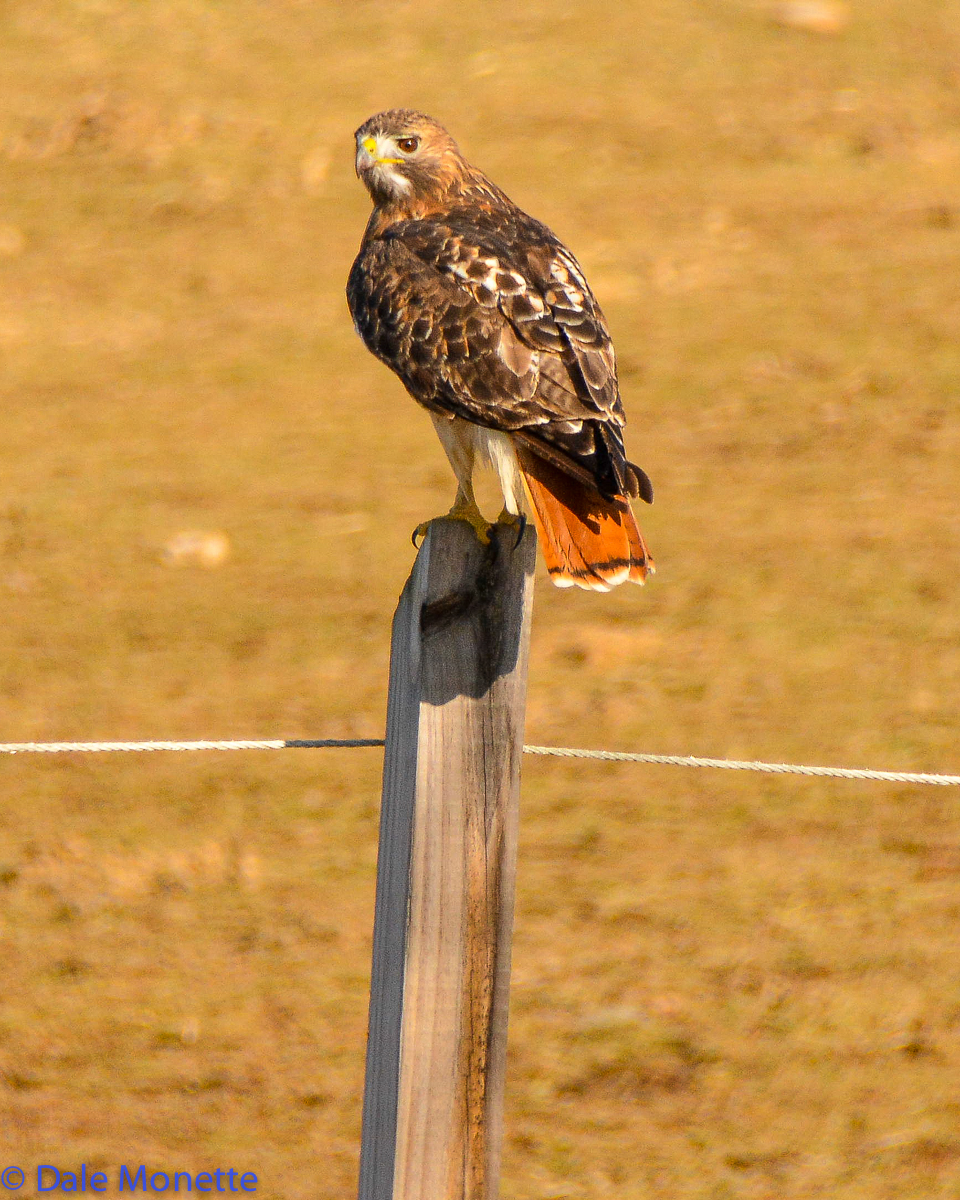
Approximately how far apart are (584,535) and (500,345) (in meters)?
0.71

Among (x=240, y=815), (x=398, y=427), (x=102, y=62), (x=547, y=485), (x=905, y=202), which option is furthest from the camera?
(x=102, y=62)

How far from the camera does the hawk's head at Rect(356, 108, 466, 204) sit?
484cm

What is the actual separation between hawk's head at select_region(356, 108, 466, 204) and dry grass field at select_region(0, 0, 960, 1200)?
2.69 meters

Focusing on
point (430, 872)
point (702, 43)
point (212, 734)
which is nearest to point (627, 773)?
point (212, 734)

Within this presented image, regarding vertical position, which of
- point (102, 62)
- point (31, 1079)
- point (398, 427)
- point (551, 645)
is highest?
point (102, 62)

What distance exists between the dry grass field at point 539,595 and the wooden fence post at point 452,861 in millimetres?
2351

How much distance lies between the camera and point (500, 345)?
3.96 meters

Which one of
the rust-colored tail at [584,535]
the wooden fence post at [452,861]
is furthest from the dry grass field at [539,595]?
the wooden fence post at [452,861]

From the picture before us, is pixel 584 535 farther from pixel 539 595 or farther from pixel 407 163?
pixel 539 595

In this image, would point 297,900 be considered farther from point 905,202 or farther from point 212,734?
point 905,202

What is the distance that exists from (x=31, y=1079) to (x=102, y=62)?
12.8 metres

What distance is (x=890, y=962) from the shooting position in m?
5.83

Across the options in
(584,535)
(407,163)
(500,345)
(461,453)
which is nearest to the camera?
(584,535)

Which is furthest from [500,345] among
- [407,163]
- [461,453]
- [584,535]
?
[407,163]
